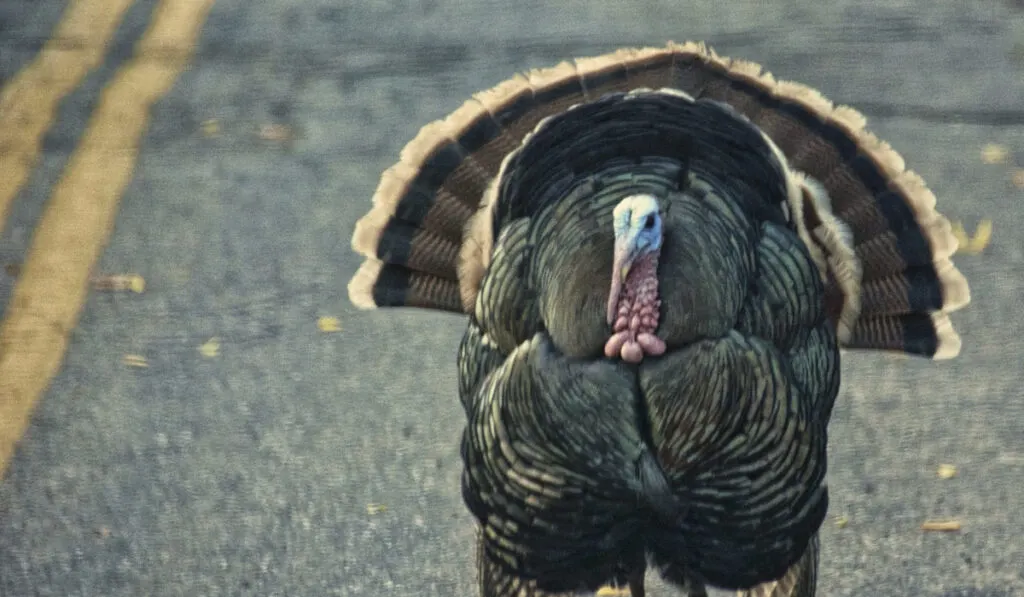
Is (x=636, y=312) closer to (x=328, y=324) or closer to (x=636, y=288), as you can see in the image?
(x=636, y=288)

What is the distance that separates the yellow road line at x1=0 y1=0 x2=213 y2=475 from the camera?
133 inches

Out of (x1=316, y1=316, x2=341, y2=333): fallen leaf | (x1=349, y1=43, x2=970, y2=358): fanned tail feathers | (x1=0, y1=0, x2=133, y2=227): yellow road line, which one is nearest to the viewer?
(x1=349, y1=43, x2=970, y2=358): fanned tail feathers

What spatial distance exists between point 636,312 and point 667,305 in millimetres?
58

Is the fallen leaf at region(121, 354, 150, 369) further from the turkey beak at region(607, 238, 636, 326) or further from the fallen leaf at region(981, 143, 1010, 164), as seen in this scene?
the fallen leaf at region(981, 143, 1010, 164)

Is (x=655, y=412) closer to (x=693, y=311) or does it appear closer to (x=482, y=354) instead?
(x=693, y=311)

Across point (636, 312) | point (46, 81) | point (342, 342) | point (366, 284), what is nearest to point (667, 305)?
point (636, 312)

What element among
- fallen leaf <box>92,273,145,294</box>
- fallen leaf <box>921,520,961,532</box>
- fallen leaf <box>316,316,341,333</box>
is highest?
fallen leaf <box>921,520,961,532</box>

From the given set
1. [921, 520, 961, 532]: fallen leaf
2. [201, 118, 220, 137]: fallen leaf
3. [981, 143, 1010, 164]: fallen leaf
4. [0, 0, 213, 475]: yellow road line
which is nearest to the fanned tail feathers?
[921, 520, 961, 532]: fallen leaf

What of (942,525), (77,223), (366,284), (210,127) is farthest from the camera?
(210,127)

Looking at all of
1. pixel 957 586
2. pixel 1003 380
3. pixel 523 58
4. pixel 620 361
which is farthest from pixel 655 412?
pixel 523 58

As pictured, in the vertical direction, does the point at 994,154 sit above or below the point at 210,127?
above

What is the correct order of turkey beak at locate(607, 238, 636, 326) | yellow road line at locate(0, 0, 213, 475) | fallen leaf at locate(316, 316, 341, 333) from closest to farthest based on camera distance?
1. turkey beak at locate(607, 238, 636, 326)
2. yellow road line at locate(0, 0, 213, 475)
3. fallen leaf at locate(316, 316, 341, 333)

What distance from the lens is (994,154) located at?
4172 millimetres

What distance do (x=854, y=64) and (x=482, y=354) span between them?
300 cm
